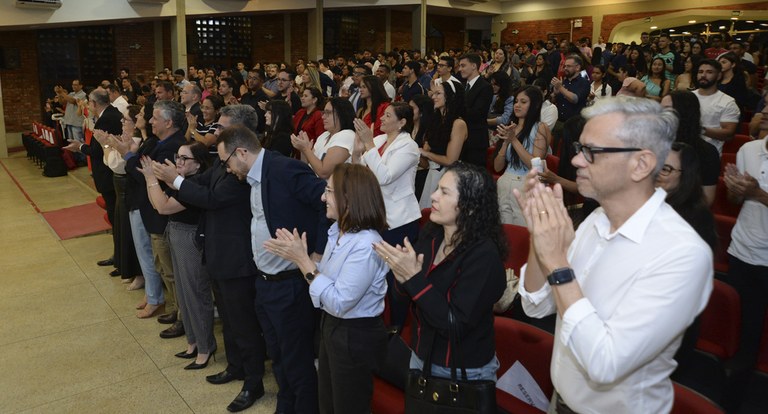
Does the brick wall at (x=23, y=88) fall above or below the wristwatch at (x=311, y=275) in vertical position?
above

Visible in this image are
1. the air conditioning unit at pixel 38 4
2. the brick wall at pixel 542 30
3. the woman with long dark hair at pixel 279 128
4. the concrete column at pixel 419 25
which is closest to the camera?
the woman with long dark hair at pixel 279 128

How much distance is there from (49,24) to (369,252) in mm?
13117

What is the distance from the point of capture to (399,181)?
12.4 ft

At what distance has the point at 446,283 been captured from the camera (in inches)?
82.9

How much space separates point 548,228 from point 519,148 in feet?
8.50

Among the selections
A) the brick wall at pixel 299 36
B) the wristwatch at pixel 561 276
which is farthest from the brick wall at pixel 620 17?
the wristwatch at pixel 561 276

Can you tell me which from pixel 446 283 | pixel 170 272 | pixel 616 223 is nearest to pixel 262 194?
pixel 446 283

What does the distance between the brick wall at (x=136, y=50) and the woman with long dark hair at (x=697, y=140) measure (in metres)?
15.7

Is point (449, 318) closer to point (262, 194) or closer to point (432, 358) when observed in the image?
point (432, 358)

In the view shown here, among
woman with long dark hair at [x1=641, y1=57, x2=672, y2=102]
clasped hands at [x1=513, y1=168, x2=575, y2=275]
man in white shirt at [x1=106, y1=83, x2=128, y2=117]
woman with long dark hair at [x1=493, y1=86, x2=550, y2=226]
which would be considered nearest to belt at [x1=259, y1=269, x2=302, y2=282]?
woman with long dark hair at [x1=493, y1=86, x2=550, y2=226]

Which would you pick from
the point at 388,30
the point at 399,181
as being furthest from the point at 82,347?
the point at 388,30

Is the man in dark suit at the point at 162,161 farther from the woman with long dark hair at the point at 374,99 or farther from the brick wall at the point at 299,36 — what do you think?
the brick wall at the point at 299,36

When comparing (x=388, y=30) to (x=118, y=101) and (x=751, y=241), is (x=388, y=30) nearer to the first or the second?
(x=118, y=101)

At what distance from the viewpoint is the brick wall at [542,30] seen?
2092 centimetres
